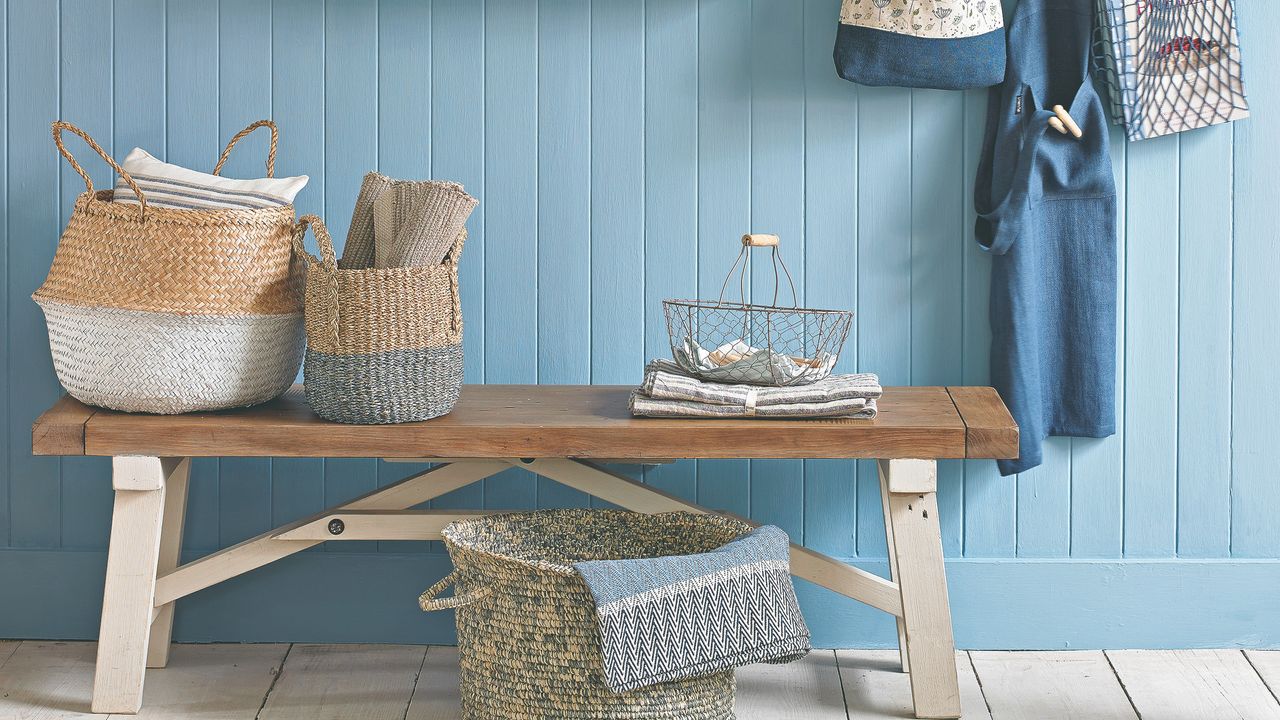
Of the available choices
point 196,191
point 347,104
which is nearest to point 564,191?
point 347,104

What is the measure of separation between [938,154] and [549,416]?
905mm

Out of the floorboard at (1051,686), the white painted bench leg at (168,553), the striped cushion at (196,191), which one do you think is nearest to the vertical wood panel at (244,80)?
the striped cushion at (196,191)

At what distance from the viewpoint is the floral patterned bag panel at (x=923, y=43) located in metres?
2.06

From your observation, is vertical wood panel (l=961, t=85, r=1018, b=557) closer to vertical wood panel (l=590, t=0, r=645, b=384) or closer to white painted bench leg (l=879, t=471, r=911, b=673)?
white painted bench leg (l=879, t=471, r=911, b=673)

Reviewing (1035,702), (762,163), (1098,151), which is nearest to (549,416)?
(762,163)

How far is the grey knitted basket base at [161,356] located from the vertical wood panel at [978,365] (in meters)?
1.24

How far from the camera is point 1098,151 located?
2.14m

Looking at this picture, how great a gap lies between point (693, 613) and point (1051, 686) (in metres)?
0.82

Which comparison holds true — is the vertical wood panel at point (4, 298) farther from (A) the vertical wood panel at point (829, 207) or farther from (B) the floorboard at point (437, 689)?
(A) the vertical wood panel at point (829, 207)

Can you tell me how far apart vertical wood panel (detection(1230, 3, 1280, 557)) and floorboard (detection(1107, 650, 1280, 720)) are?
23 centimetres

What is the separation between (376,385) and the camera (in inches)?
71.3

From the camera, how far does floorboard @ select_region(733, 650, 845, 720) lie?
1.99 metres

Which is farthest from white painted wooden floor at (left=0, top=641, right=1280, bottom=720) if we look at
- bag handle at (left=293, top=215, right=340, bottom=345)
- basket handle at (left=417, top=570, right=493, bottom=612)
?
bag handle at (left=293, top=215, right=340, bottom=345)

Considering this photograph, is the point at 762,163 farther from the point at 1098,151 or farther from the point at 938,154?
the point at 1098,151
